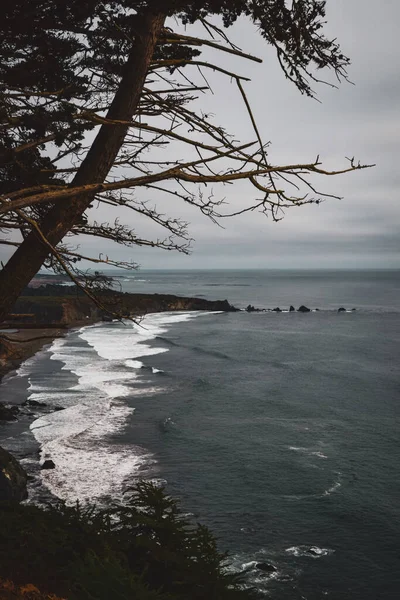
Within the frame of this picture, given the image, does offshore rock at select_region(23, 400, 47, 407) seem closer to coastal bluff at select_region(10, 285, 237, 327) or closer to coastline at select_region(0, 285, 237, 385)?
coastline at select_region(0, 285, 237, 385)

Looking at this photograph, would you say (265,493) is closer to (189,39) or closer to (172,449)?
(172,449)

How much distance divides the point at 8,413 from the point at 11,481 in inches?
435

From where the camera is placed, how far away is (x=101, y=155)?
473 centimetres

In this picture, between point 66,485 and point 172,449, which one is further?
point 172,449

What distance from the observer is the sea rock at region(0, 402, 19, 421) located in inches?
1045

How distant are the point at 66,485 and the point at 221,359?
30.5 metres

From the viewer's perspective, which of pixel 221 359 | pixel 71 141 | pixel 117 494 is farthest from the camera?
pixel 221 359

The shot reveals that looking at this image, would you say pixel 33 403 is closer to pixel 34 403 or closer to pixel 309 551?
pixel 34 403

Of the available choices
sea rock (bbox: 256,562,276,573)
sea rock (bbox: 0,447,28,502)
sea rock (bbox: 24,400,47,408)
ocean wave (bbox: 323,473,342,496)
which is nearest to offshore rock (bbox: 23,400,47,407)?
sea rock (bbox: 24,400,47,408)

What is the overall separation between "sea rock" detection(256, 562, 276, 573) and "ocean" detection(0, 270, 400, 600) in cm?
5

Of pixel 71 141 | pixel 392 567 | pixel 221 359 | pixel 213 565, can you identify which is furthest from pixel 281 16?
pixel 221 359

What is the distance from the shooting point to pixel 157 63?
16.7ft

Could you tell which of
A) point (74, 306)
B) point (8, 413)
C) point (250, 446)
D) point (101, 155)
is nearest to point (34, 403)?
point (8, 413)

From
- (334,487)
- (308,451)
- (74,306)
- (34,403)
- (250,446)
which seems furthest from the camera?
(74,306)
